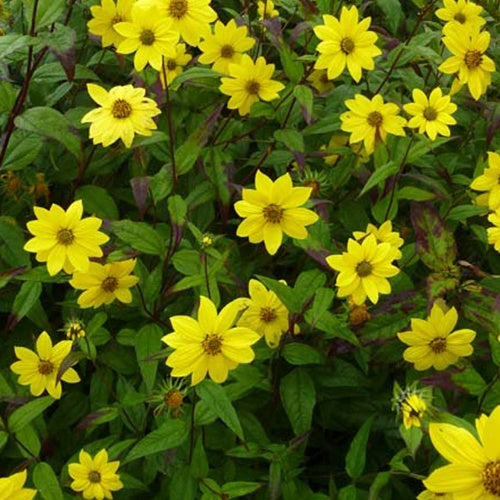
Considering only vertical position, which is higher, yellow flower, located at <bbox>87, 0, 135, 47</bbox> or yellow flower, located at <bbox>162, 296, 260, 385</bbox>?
yellow flower, located at <bbox>87, 0, 135, 47</bbox>

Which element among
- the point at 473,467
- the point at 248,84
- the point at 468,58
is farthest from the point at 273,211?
the point at 468,58

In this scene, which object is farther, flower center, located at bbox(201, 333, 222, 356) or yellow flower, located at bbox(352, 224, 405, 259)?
yellow flower, located at bbox(352, 224, 405, 259)

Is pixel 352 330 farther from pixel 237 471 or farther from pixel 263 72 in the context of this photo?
pixel 263 72

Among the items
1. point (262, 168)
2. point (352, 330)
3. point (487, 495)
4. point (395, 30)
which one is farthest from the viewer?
point (395, 30)

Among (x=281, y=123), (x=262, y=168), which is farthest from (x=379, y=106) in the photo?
(x=262, y=168)

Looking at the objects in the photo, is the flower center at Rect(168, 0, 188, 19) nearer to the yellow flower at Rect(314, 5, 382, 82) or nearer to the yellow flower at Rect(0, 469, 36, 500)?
the yellow flower at Rect(314, 5, 382, 82)

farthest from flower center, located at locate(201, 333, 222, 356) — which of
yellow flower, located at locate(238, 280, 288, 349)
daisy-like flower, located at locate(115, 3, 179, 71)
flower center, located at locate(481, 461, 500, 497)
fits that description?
daisy-like flower, located at locate(115, 3, 179, 71)
